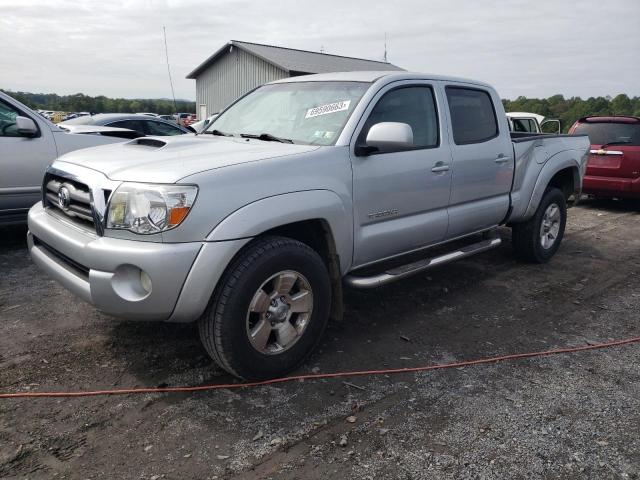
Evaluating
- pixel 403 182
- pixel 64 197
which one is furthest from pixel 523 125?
pixel 64 197

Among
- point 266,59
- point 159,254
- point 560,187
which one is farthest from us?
point 266,59

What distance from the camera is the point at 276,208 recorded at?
2.95m

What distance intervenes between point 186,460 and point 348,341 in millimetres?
1566

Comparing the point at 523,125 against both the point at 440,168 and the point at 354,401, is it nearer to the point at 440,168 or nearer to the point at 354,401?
the point at 440,168

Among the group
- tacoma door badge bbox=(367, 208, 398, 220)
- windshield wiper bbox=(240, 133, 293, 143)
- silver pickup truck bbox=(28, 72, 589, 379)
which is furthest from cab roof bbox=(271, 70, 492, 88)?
tacoma door badge bbox=(367, 208, 398, 220)

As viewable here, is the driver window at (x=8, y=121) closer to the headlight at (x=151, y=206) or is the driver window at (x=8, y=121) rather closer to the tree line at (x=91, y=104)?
the headlight at (x=151, y=206)

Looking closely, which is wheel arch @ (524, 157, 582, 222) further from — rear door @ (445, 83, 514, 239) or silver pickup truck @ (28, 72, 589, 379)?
silver pickup truck @ (28, 72, 589, 379)

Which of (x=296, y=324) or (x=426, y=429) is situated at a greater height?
(x=296, y=324)

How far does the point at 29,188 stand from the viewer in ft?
18.1

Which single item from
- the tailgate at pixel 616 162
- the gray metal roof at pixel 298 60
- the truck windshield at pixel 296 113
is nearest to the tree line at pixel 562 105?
the gray metal roof at pixel 298 60

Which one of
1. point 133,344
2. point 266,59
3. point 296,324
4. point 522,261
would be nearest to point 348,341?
point 296,324

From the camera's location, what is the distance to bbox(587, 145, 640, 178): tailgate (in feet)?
29.0

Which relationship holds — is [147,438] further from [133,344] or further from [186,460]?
[133,344]

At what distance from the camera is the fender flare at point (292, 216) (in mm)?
2777
